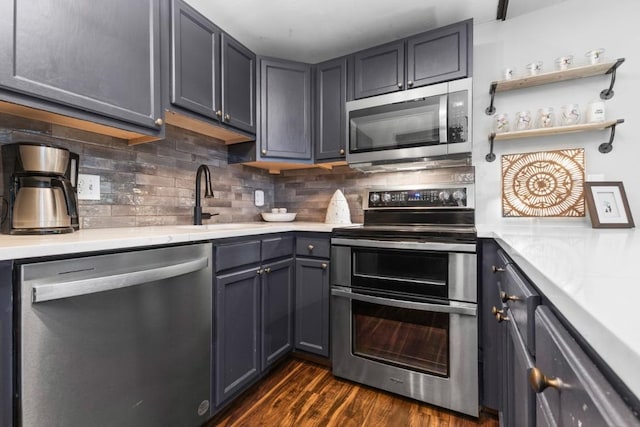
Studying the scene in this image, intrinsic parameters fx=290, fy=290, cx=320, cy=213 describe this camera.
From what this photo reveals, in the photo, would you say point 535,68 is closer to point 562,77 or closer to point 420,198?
point 562,77

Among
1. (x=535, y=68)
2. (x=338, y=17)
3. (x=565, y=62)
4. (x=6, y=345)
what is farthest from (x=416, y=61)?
(x=6, y=345)

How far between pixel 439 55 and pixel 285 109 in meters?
1.10

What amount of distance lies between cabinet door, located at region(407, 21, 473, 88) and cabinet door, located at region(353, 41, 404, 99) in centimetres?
7

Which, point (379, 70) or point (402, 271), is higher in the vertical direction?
point (379, 70)

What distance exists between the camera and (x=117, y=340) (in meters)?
0.99

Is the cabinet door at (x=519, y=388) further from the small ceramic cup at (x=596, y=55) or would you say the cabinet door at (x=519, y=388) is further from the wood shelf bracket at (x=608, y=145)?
the small ceramic cup at (x=596, y=55)

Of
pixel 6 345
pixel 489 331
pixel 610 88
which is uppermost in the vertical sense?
pixel 610 88

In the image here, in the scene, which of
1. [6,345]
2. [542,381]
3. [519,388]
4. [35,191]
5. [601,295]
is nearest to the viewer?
[601,295]

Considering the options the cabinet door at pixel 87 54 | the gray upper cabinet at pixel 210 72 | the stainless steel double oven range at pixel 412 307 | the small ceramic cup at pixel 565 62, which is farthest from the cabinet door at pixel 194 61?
the small ceramic cup at pixel 565 62

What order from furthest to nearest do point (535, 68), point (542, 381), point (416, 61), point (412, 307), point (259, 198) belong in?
point (259, 198), point (416, 61), point (535, 68), point (412, 307), point (542, 381)

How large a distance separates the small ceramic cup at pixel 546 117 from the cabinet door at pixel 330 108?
122 cm

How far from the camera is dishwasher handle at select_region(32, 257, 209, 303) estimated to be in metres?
0.81

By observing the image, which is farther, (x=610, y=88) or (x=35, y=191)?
(x=610, y=88)

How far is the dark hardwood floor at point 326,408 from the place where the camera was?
142 cm
